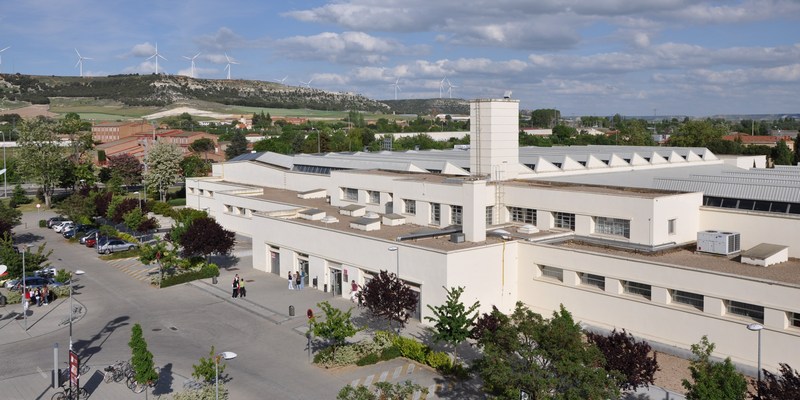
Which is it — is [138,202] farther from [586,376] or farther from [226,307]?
[586,376]

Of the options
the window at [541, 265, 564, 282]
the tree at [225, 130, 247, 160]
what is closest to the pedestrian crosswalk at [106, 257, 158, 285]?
the window at [541, 265, 564, 282]

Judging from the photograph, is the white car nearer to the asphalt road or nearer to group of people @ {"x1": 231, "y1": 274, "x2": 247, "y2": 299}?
the asphalt road

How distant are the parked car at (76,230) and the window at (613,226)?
3795cm

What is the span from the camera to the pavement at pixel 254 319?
830 inches

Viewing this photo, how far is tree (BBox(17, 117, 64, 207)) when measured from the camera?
65625mm

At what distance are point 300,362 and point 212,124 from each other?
167 m

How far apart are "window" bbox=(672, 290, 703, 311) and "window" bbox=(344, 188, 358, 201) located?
74.1 feet

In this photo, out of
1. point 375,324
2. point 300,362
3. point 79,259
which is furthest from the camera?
point 79,259

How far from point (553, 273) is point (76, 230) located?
37.9 meters

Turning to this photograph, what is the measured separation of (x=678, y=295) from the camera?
953 inches

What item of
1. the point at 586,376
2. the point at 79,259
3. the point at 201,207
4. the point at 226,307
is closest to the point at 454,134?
the point at 201,207

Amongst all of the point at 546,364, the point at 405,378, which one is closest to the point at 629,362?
the point at 546,364

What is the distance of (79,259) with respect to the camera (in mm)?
43438

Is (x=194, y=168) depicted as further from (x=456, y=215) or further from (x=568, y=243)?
(x=568, y=243)
